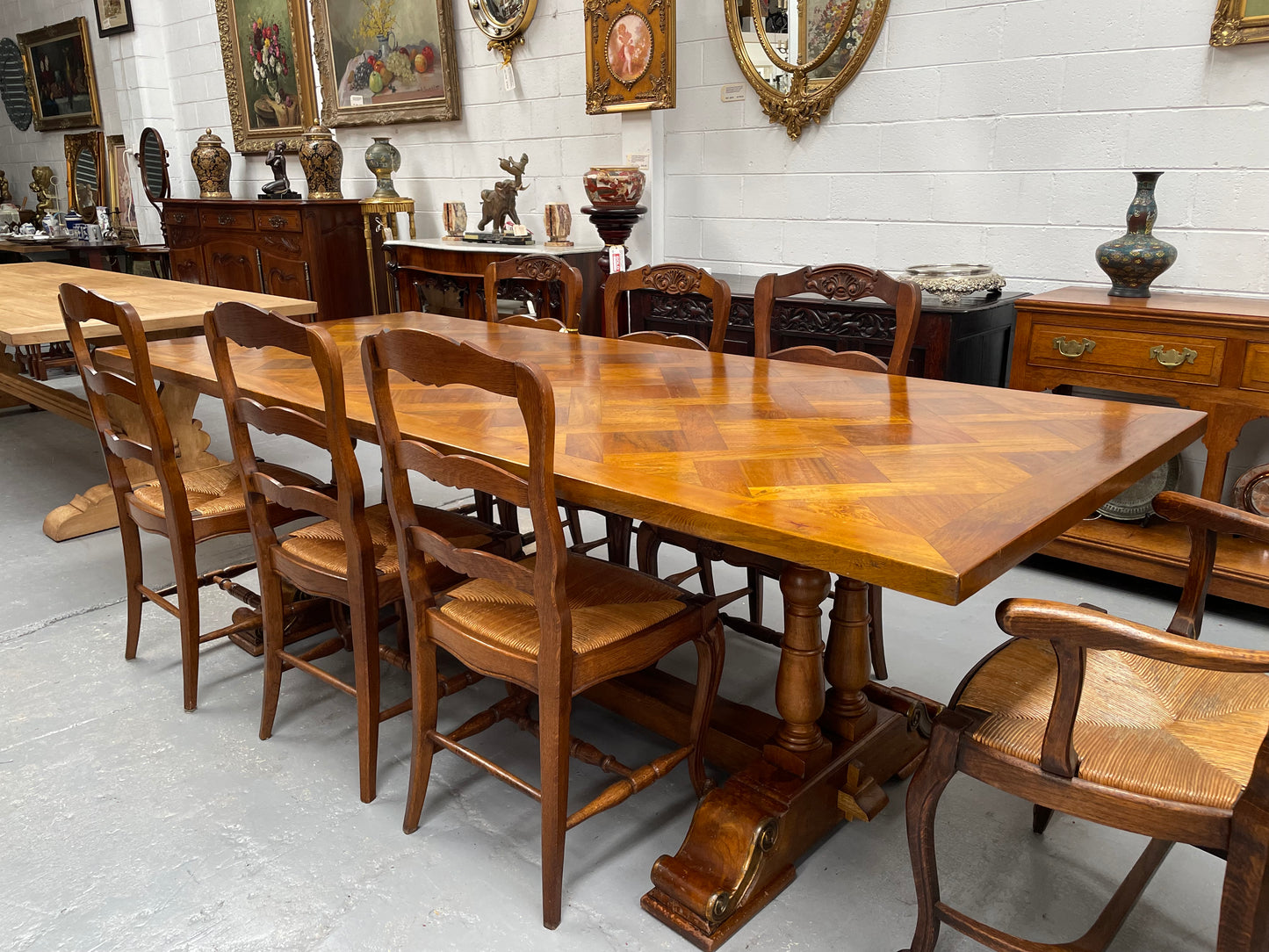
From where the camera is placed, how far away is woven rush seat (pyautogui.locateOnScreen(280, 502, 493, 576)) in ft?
6.56

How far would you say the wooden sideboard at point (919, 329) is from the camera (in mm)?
3072

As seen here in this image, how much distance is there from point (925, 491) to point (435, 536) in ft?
2.78

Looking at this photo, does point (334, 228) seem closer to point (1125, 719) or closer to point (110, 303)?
point (110, 303)

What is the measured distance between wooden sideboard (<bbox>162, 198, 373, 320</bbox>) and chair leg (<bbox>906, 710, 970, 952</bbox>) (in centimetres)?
506

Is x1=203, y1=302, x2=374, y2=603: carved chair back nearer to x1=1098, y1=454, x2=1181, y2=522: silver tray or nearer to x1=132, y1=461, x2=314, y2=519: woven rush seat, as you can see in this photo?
x1=132, y1=461, x2=314, y2=519: woven rush seat

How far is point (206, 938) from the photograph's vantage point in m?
1.60

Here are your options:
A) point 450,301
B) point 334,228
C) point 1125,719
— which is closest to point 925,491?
point 1125,719

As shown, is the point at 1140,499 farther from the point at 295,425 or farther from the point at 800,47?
the point at 295,425

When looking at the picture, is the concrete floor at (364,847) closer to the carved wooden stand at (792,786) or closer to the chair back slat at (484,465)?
the carved wooden stand at (792,786)

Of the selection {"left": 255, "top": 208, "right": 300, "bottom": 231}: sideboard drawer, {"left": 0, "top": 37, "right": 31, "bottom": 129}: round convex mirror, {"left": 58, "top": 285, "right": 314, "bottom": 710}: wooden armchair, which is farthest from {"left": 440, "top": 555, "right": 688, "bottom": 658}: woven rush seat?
{"left": 0, "top": 37, "right": 31, "bottom": 129}: round convex mirror

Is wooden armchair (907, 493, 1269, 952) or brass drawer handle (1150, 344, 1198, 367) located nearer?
wooden armchair (907, 493, 1269, 952)

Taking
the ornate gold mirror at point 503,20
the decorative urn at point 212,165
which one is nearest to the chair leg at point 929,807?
the ornate gold mirror at point 503,20

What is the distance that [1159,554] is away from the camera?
279cm

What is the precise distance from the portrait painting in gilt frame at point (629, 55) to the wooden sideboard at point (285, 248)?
1.99 metres
